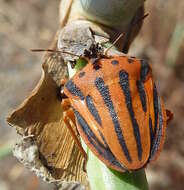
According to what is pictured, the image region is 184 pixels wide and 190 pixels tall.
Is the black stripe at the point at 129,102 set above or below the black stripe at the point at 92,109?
above

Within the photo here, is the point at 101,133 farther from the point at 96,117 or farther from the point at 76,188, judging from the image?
the point at 76,188

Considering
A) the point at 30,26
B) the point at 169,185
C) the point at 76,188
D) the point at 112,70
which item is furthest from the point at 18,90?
the point at 76,188

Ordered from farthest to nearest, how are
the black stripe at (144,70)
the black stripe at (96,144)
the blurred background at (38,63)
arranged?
the blurred background at (38,63), the black stripe at (144,70), the black stripe at (96,144)

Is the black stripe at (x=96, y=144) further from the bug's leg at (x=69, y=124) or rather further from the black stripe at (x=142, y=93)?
the black stripe at (x=142, y=93)

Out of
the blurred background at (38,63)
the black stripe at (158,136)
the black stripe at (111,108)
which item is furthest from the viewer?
the blurred background at (38,63)

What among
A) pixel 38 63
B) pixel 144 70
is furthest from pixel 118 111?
pixel 38 63

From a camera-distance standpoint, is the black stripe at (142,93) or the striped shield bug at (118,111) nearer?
the striped shield bug at (118,111)

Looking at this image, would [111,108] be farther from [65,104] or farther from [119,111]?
[65,104]

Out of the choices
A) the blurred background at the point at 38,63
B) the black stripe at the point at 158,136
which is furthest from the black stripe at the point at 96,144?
the blurred background at the point at 38,63
